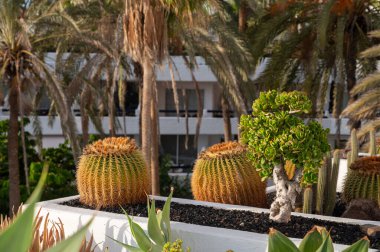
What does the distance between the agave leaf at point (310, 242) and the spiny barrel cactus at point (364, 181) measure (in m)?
3.77

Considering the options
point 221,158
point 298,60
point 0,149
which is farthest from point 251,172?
point 0,149

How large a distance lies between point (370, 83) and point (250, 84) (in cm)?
287

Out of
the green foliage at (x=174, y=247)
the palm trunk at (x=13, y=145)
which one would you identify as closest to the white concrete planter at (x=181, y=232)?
the green foliage at (x=174, y=247)

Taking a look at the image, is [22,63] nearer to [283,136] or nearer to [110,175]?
[110,175]

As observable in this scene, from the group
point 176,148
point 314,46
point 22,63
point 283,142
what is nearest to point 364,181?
point 283,142

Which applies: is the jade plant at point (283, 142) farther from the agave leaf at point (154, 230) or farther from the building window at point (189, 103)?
the building window at point (189, 103)

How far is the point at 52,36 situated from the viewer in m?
13.5

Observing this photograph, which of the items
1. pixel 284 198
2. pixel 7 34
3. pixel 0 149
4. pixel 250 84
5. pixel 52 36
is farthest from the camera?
pixel 0 149

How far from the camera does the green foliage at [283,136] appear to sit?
5.39 metres

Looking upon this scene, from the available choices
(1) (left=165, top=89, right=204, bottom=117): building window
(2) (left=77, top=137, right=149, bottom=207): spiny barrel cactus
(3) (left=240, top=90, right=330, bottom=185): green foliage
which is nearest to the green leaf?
(3) (left=240, top=90, right=330, bottom=185): green foliage

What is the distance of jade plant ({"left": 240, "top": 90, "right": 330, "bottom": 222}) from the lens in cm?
540

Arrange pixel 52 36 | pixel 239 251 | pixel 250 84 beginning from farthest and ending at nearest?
1. pixel 250 84
2. pixel 52 36
3. pixel 239 251

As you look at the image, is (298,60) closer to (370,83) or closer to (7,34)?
(370,83)

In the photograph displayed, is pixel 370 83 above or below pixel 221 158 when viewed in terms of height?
above
